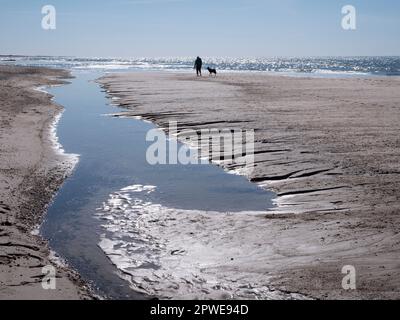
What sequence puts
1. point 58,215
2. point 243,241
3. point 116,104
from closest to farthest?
point 243,241 < point 58,215 < point 116,104

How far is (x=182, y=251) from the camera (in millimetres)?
7543

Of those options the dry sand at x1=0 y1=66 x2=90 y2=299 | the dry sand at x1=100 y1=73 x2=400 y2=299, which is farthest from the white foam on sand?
the dry sand at x1=0 y1=66 x2=90 y2=299

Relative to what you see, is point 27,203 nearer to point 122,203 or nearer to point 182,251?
point 122,203

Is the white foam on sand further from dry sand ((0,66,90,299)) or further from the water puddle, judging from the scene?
dry sand ((0,66,90,299))

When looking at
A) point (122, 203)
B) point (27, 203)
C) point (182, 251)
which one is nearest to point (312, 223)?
point (182, 251)

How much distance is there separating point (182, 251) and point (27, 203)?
4.14 m

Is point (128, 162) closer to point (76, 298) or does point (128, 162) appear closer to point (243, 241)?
point (243, 241)

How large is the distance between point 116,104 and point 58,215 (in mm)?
19743

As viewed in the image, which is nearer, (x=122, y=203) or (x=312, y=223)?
(x=312, y=223)

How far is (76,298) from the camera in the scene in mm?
5930

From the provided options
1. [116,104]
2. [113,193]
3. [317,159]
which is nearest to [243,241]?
[113,193]
